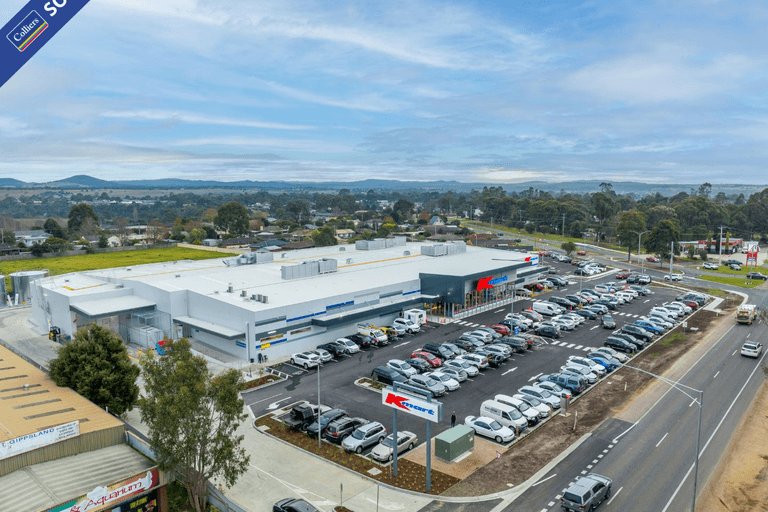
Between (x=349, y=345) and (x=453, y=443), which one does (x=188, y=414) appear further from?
(x=349, y=345)

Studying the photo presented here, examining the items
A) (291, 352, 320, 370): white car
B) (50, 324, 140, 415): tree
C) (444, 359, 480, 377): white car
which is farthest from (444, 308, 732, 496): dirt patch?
(50, 324, 140, 415): tree

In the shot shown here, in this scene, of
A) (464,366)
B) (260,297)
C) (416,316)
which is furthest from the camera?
(416,316)

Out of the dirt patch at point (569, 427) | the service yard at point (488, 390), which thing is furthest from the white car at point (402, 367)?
the dirt patch at point (569, 427)

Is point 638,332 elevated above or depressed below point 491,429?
above

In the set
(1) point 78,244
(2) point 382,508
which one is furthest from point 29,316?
(1) point 78,244

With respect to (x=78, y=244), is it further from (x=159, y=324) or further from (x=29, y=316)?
(x=159, y=324)

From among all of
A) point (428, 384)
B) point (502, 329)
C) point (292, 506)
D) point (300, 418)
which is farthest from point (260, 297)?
point (292, 506)

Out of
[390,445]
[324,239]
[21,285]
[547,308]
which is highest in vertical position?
[324,239]
